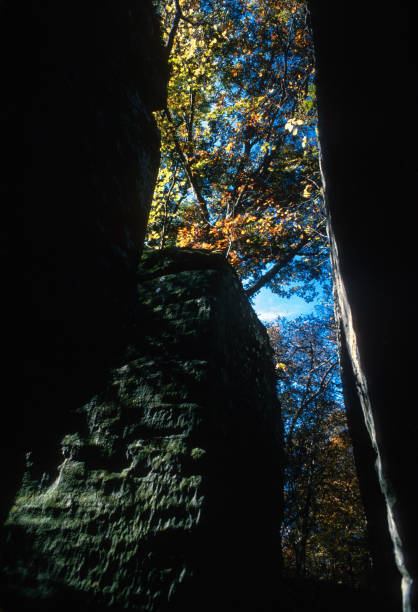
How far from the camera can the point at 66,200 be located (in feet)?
7.55

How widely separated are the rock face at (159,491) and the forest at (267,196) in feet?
20.1

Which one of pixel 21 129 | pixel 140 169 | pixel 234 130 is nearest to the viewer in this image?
pixel 21 129

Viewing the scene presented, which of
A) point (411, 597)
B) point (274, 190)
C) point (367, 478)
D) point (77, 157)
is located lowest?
point (411, 597)

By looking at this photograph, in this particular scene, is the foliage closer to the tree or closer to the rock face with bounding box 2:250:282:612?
the tree

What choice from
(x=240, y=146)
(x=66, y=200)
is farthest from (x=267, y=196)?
(x=66, y=200)

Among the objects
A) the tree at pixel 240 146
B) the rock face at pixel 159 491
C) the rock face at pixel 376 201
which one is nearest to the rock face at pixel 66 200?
the rock face at pixel 159 491

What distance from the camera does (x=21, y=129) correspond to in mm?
1858

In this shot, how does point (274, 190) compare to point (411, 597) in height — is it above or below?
above

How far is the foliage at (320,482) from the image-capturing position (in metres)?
8.31

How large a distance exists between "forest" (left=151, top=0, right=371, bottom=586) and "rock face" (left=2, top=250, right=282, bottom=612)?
614 centimetres

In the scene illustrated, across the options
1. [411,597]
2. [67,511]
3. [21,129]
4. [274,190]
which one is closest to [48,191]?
[21,129]

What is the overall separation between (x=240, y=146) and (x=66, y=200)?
1037 cm

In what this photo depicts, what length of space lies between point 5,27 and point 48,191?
39.2 inches

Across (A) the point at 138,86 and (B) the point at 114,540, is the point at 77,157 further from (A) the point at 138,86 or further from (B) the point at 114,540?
(B) the point at 114,540
